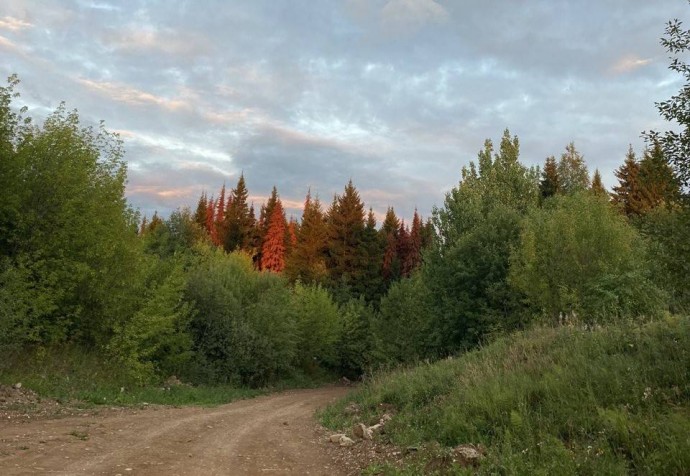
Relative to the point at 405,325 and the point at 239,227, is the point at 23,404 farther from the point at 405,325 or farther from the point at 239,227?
the point at 239,227

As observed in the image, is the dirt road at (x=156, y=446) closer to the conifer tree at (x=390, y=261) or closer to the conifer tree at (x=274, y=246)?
the conifer tree at (x=390, y=261)

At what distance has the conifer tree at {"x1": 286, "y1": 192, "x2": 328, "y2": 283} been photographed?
2602 inches

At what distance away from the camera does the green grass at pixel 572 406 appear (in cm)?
667

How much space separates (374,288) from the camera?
68250 millimetres

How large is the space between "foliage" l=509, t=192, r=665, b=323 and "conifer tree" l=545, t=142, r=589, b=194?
31.6 meters

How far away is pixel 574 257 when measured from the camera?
69.4 feet

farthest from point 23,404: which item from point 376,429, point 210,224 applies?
point 210,224

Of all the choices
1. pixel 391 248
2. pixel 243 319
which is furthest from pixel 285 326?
pixel 391 248

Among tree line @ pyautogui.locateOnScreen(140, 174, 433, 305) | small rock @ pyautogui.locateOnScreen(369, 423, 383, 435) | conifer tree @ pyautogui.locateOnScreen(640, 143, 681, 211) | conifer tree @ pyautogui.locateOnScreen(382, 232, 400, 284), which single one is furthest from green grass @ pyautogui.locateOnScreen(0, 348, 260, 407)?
conifer tree @ pyautogui.locateOnScreen(382, 232, 400, 284)

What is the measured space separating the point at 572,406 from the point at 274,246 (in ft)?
240

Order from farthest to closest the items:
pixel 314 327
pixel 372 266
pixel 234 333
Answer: pixel 372 266, pixel 314 327, pixel 234 333

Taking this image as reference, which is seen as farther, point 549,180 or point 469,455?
point 549,180

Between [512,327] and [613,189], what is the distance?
139ft

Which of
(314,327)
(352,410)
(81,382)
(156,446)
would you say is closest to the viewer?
(156,446)
